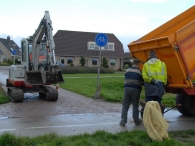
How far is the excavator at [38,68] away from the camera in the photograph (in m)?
12.3

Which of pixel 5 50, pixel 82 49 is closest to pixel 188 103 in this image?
pixel 82 49

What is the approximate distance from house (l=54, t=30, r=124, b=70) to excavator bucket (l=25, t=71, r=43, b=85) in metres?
32.9

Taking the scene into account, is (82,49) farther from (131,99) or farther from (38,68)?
(131,99)

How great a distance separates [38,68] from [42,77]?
1.30m

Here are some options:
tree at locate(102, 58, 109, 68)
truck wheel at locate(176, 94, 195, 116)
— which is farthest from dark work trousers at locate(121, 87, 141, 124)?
tree at locate(102, 58, 109, 68)

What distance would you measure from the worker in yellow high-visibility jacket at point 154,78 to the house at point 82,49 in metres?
38.3

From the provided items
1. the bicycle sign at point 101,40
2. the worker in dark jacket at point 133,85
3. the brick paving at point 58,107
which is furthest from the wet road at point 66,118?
the bicycle sign at point 101,40

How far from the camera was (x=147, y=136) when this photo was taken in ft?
21.0

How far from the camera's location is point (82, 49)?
1860 inches

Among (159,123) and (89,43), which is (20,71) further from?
(89,43)

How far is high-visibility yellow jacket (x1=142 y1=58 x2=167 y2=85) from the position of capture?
7.58m

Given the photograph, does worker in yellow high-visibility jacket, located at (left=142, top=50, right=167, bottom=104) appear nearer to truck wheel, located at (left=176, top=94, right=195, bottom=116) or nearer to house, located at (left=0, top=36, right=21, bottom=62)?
truck wheel, located at (left=176, top=94, right=195, bottom=116)

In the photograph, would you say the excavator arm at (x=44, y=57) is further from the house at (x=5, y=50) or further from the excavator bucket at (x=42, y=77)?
the house at (x=5, y=50)

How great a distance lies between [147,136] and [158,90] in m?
1.55
